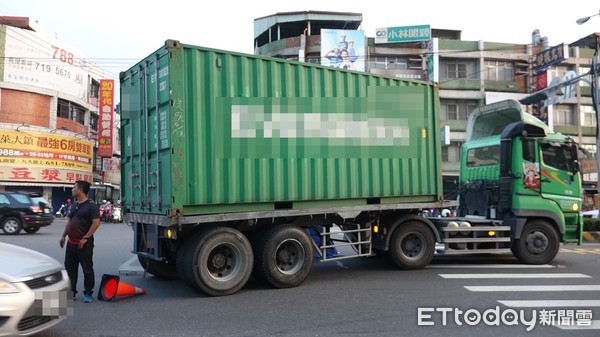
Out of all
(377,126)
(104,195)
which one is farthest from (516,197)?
(104,195)

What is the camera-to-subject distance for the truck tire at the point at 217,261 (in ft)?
21.1

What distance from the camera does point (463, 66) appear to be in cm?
3584

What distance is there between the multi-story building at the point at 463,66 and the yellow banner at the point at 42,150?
16.0 metres

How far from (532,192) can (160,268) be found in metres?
6.72

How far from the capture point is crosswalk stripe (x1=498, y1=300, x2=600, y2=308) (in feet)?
20.0

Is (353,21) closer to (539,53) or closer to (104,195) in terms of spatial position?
(539,53)

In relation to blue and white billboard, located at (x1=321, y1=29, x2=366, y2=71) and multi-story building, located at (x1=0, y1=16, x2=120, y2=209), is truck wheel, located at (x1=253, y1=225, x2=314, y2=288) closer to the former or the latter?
multi-story building, located at (x1=0, y1=16, x2=120, y2=209)

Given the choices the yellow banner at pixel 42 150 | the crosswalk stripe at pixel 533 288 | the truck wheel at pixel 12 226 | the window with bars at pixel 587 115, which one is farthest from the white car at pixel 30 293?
the window with bars at pixel 587 115

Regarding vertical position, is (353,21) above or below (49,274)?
above

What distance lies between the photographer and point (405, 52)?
35.3 metres

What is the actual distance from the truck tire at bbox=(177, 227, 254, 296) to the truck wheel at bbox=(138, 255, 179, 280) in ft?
3.96

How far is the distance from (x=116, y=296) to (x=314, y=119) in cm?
375

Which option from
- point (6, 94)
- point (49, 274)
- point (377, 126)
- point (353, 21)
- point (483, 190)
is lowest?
point (49, 274)

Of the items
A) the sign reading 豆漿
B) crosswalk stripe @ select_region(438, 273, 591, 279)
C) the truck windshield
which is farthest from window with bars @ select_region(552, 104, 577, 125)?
crosswalk stripe @ select_region(438, 273, 591, 279)
